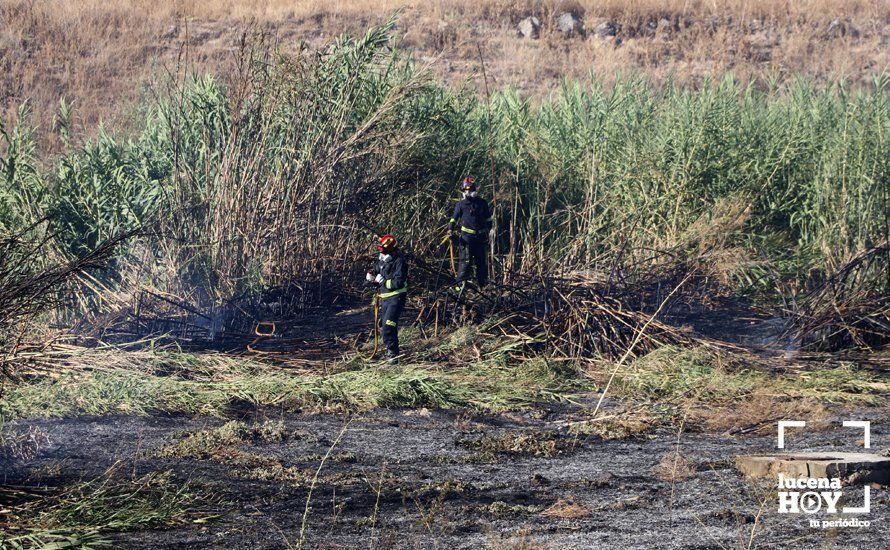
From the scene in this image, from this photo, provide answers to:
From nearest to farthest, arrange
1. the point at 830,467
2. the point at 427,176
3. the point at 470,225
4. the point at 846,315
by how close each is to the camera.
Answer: the point at 830,467
the point at 846,315
the point at 470,225
the point at 427,176

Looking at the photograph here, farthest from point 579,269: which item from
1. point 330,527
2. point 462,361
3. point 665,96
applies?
point 330,527

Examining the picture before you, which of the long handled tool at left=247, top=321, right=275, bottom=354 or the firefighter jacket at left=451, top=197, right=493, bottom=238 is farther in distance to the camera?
the firefighter jacket at left=451, top=197, right=493, bottom=238

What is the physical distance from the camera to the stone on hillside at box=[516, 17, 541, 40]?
26781mm

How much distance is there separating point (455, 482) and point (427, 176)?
7.46 metres

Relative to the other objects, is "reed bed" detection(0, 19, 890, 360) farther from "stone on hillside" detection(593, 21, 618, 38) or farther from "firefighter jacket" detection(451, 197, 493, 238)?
"stone on hillside" detection(593, 21, 618, 38)

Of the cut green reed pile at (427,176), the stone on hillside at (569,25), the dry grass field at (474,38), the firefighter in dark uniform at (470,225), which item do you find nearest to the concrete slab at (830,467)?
the cut green reed pile at (427,176)

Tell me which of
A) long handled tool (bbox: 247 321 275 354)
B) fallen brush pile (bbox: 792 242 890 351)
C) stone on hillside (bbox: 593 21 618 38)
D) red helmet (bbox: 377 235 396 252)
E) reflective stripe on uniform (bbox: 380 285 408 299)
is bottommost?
fallen brush pile (bbox: 792 242 890 351)

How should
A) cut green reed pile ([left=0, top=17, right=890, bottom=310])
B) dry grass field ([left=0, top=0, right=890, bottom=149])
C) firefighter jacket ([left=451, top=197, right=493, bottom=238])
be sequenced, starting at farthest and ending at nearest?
1. dry grass field ([left=0, top=0, right=890, bottom=149])
2. firefighter jacket ([left=451, top=197, right=493, bottom=238])
3. cut green reed pile ([left=0, top=17, right=890, bottom=310])

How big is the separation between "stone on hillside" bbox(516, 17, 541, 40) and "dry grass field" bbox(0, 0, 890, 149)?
22 cm

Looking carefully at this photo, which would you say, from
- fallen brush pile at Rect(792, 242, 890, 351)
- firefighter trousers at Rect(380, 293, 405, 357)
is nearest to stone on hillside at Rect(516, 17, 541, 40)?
fallen brush pile at Rect(792, 242, 890, 351)

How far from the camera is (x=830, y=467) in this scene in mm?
6156

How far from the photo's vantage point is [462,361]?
984 cm

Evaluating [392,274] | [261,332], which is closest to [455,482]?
[392,274]

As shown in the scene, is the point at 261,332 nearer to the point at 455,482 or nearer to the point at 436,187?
the point at 436,187
